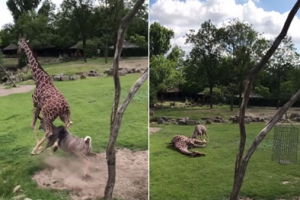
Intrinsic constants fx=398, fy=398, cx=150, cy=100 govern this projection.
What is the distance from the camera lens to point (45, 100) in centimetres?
284

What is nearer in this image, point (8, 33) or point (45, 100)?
point (45, 100)

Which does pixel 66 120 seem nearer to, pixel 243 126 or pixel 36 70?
pixel 36 70

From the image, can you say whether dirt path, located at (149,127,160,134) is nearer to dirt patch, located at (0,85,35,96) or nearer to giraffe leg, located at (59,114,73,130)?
giraffe leg, located at (59,114,73,130)

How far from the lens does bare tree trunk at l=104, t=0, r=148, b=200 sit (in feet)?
8.45

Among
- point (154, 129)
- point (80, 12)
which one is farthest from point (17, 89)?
point (154, 129)

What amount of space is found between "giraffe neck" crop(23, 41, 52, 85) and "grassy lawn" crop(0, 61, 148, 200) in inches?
2.3

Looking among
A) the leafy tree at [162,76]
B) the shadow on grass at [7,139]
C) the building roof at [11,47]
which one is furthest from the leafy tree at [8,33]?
the leafy tree at [162,76]

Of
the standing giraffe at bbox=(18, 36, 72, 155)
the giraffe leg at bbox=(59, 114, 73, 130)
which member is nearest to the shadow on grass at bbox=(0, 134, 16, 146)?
the standing giraffe at bbox=(18, 36, 72, 155)

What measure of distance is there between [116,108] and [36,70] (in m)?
0.70

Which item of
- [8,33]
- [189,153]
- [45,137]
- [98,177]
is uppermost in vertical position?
[8,33]

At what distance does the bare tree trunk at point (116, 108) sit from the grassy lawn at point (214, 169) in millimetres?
373

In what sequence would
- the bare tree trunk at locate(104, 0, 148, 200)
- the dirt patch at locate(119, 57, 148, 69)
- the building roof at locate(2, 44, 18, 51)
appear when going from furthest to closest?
the building roof at locate(2, 44, 18, 51) → the dirt patch at locate(119, 57, 148, 69) → the bare tree trunk at locate(104, 0, 148, 200)

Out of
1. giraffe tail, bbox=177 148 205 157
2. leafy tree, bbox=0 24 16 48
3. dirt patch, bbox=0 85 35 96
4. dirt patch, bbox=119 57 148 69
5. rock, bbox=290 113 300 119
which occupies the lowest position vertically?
giraffe tail, bbox=177 148 205 157

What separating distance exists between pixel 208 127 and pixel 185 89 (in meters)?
0.34
